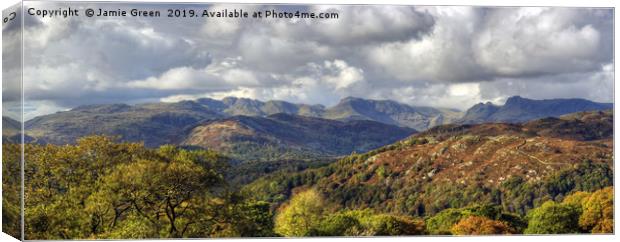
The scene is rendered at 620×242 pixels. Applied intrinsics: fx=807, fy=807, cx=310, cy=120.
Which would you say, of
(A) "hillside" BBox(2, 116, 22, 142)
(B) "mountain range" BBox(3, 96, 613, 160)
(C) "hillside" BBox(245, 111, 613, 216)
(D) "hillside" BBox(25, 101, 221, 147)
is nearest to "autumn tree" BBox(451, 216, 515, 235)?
(C) "hillside" BBox(245, 111, 613, 216)

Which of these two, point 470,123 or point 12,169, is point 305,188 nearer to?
point 470,123

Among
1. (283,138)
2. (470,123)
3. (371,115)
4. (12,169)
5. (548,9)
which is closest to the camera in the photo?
(12,169)

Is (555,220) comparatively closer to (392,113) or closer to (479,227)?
(479,227)

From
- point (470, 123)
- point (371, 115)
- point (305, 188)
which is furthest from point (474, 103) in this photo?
point (305, 188)

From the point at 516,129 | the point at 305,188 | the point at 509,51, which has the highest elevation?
the point at 509,51

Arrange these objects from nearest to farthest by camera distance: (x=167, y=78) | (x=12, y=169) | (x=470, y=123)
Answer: (x=12, y=169), (x=167, y=78), (x=470, y=123)

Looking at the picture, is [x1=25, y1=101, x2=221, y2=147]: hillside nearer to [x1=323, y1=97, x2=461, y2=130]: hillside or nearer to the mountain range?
the mountain range

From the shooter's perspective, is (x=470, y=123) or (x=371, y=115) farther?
(x=371, y=115)
